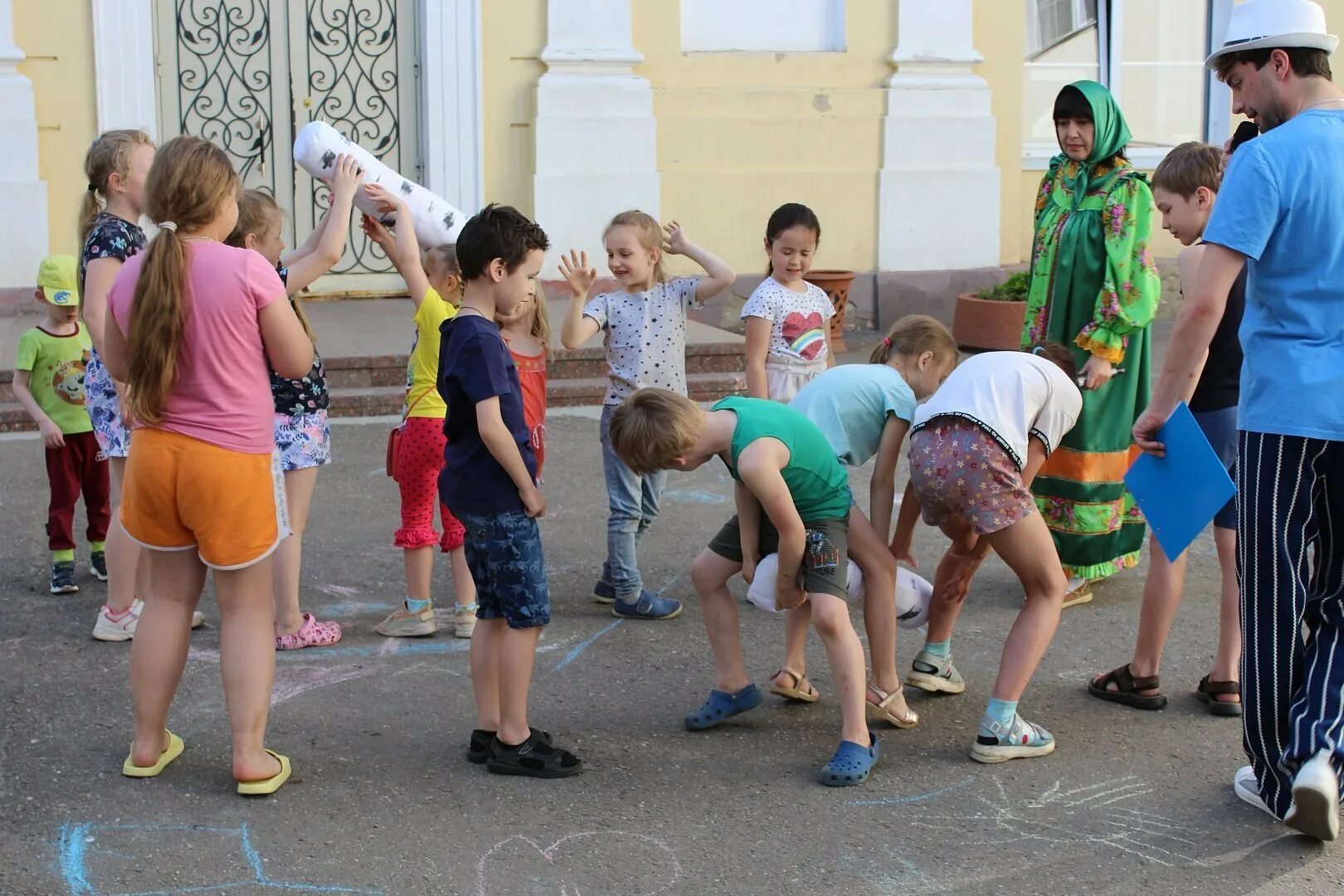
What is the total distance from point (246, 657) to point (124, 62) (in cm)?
716

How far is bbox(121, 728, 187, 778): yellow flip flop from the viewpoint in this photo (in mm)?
3736

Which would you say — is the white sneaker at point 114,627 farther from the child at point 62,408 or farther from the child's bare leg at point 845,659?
the child's bare leg at point 845,659

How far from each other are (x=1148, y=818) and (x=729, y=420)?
1.36m

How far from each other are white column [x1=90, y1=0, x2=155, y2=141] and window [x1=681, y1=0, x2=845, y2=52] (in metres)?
3.54

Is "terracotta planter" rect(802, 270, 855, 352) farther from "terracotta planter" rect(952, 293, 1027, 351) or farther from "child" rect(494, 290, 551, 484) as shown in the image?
"child" rect(494, 290, 551, 484)

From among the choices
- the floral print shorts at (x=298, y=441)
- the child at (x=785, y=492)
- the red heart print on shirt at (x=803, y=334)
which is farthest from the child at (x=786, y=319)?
the floral print shorts at (x=298, y=441)

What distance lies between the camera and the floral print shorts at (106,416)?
4.70 meters

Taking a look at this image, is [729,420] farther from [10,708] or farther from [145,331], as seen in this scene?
[10,708]

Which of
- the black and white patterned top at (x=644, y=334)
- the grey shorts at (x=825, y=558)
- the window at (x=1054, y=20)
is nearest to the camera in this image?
the grey shorts at (x=825, y=558)

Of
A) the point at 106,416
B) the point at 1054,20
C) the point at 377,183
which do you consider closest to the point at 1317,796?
the point at 377,183

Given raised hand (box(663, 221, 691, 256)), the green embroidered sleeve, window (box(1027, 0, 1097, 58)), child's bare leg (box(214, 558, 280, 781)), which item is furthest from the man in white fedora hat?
window (box(1027, 0, 1097, 58))

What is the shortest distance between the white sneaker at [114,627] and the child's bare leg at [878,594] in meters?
2.26

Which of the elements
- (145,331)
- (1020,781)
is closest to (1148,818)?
(1020,781)

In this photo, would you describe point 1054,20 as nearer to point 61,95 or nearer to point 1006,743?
point 61,95
